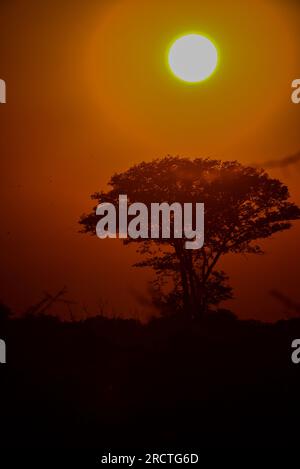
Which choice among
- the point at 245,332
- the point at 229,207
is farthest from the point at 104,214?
the point at 245,332

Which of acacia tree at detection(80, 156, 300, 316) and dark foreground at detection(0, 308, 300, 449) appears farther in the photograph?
acacia tree at detection(80, 156, 300, 316)

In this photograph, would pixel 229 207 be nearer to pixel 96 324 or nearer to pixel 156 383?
pixel 96 324

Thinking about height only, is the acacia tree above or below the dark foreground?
above

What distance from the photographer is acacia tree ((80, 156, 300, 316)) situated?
117 ft

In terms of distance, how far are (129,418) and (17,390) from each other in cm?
362

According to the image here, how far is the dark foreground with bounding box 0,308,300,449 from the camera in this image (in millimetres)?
19250

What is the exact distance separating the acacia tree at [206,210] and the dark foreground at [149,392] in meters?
10.5

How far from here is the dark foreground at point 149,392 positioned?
19.2 metres

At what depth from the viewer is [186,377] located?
21641mm

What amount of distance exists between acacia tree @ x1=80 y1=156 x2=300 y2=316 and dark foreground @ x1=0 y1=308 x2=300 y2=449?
10505mm

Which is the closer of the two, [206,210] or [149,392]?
[149,392]

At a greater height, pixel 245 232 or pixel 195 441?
pixel 245 232

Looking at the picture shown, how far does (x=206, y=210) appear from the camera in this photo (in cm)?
3612

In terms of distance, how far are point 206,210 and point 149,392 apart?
16450mm
